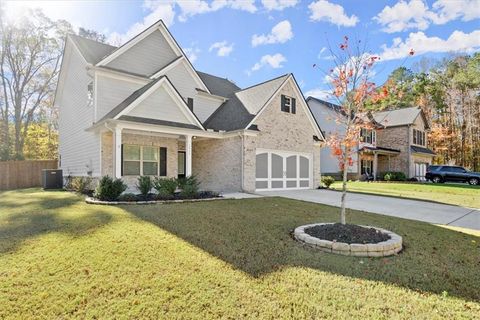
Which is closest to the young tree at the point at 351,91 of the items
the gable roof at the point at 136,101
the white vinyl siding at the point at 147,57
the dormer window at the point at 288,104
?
the gable roof at the point at 136,101

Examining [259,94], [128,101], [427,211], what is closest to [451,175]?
[427,211]

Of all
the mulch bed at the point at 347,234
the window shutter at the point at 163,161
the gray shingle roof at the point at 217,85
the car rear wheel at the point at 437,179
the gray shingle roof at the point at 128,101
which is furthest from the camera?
the car rear wheel at the point at 437,179

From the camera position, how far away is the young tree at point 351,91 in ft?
19.7

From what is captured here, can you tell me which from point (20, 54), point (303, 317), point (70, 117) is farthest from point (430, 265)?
point (20, 54)

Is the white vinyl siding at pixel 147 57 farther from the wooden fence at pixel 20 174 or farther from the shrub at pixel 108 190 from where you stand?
the wooden fence at pixel 20 174

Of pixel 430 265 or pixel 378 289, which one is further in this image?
pixel 430 265

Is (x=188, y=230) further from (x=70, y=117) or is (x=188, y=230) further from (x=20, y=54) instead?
(x=20, y=54)

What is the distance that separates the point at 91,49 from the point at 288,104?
37.7 feet

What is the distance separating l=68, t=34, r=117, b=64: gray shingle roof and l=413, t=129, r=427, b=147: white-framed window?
3278 cm

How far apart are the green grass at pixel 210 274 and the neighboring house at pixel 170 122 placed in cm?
607

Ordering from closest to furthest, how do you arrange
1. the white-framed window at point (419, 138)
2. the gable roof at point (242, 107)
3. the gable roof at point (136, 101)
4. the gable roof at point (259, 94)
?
the gable roof at point (136, 101), the gable roof at point (242, 107), the gable roof at point (259, 94), the white-framed window at point (419, 138)

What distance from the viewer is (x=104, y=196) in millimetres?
9477

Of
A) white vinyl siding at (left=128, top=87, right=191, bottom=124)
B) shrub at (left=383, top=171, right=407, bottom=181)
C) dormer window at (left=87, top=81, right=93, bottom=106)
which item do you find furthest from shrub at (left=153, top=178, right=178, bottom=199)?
shrub at (left=383, top=171, right=407, bottom=181)

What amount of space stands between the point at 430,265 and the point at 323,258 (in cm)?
186
